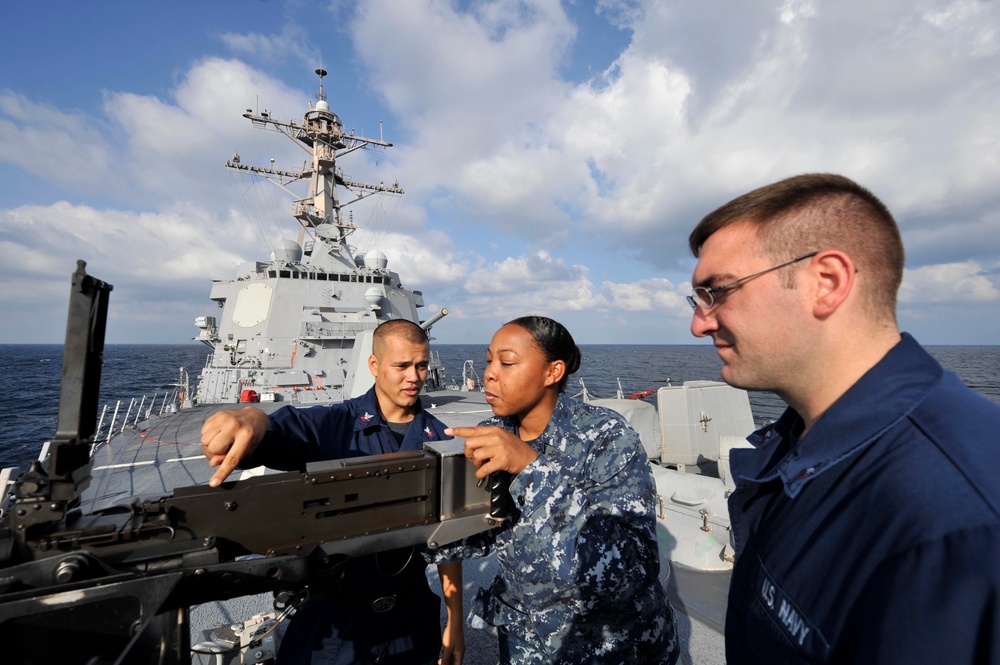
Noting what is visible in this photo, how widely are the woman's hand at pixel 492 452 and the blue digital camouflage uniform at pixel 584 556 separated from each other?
48 mm

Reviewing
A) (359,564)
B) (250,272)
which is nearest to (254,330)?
(250,272)

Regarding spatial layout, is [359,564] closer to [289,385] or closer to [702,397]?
[702,397]

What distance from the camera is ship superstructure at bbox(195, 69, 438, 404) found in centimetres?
1267

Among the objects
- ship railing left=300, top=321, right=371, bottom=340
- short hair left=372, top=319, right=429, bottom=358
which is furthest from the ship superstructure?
short hair left=372, top=319, right=429, bottom=358

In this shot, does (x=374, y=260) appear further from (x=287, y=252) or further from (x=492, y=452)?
(x=492, y=452)

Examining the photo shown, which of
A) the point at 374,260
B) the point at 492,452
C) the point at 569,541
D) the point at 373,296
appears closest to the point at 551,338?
the point at 492,452

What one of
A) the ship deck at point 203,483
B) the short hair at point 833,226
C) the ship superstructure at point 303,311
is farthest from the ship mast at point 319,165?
the short hair at point 833,226

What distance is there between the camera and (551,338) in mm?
1963

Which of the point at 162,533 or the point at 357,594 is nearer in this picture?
the point at 162,533

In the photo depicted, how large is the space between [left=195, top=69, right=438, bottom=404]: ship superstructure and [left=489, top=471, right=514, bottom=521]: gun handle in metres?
9.34

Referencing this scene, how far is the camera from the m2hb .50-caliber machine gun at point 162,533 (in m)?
0.98

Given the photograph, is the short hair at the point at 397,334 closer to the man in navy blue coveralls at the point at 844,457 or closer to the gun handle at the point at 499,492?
the gun handle at the point at 499,492

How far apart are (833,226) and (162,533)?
5.95 ft

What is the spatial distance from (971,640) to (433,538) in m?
1.27
